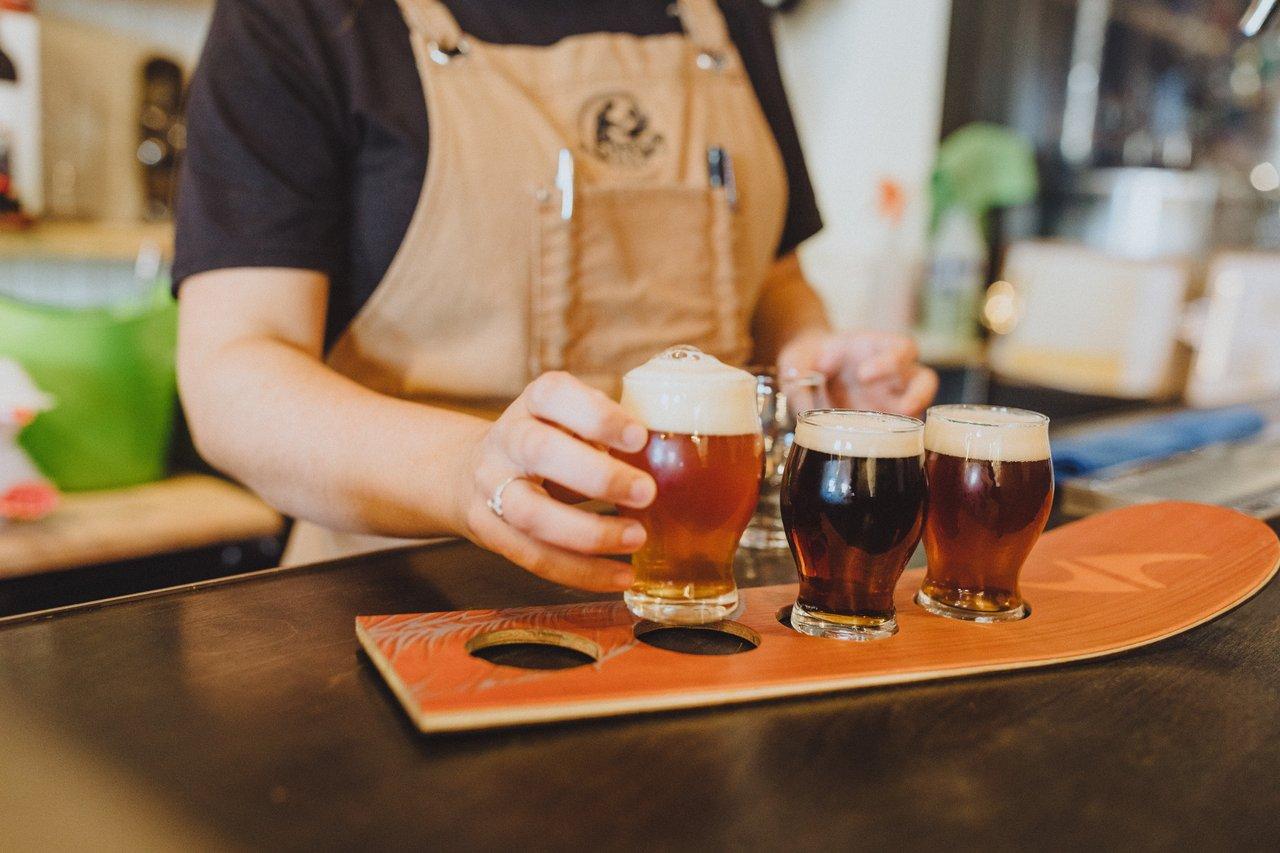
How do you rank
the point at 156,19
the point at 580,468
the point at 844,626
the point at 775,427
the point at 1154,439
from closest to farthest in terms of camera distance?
the point at 580,468, the point at 844,626, the point at 775,427, the point at 1154,439, the point at 156,19

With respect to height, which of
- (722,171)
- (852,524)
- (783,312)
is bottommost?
(852,524)

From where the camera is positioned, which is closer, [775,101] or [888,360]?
[888,360]

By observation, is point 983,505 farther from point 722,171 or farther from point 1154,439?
point 1154,439

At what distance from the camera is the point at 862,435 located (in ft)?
2.63

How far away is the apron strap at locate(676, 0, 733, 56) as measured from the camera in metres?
1.55

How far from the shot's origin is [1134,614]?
0.89m

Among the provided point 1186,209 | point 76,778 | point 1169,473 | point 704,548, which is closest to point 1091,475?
point 1169,473

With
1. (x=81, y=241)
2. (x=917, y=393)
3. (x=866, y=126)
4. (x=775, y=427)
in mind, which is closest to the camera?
(x=775, y=427)

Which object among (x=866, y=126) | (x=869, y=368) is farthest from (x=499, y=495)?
(x=866, y=126)

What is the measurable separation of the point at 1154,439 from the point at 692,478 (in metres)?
1.17

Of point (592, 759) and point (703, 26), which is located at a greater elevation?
point (703, 26)

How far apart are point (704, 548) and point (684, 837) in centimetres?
33

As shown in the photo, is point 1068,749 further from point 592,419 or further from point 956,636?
point 592,419

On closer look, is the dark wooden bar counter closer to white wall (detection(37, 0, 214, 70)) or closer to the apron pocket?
the apron pocket
